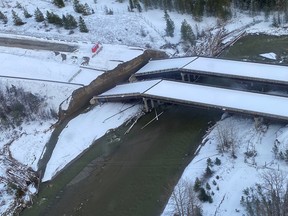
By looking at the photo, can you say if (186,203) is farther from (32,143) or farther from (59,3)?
(59,3)

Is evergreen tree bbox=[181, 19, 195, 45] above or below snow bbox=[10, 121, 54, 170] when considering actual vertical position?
above

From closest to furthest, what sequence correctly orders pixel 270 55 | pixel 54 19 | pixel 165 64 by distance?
pixel 165 64, pixel 270 55, pixel 54 19

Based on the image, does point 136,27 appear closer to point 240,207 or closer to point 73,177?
point 73,177

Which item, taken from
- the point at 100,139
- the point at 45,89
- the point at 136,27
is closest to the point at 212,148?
the point at 100,139

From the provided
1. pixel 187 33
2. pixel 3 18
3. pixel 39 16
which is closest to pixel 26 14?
pixel 39 16

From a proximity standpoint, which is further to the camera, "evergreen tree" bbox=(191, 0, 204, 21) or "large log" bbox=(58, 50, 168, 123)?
"evergreen tree" bbox=(191, 0, 204, 21)

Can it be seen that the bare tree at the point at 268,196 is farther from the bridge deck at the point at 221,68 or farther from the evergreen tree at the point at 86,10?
the evergreen tree at the point at 86,10

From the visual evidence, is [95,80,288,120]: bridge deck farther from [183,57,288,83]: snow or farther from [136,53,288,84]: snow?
[183,57,288,83]: snow

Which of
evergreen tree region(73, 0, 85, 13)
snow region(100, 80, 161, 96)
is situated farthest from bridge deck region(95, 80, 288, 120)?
evergreen tree region(73, 0, 85, 13)
